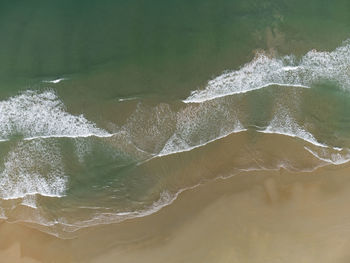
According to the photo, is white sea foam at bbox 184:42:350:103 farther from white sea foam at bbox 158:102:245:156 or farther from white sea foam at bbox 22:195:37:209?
white sea foam at bbox 22:195:37:209

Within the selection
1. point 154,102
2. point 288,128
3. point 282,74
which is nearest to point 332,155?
point 288,128

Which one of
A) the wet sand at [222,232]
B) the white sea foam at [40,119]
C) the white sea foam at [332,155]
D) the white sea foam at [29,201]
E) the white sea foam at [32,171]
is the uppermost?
the white sea foam at [40,119]

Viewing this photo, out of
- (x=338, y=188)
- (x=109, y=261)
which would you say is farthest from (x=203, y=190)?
(x=338, y=188)

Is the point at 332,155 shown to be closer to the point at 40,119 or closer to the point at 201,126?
the point at 201,126

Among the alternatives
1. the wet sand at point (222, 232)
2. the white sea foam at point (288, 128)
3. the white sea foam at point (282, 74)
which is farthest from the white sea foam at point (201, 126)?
the wet sand at point (222, 232)

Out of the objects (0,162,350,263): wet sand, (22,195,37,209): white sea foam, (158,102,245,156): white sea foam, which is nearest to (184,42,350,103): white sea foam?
(158,102,245,156): white sea foam

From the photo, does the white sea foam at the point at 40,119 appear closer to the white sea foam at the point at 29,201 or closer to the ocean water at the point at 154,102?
the ocean water at the point at 154,102

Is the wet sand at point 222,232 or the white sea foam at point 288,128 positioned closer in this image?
the wet sand at point 222,232
